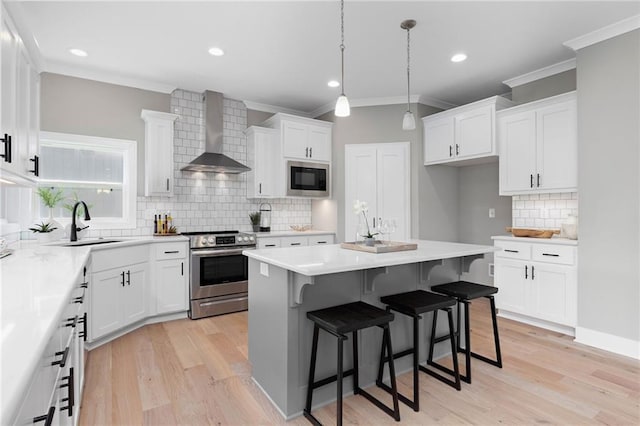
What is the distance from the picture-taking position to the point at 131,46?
3.34 meters

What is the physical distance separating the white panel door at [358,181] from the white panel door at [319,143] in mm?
295

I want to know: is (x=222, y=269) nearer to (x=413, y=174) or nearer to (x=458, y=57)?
(x=413, y=174)

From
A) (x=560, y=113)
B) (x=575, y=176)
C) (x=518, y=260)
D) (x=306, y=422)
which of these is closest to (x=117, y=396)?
(x=306, y=422)

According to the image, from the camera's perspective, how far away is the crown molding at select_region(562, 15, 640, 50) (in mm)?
2924

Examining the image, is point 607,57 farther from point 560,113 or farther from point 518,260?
point 518,260

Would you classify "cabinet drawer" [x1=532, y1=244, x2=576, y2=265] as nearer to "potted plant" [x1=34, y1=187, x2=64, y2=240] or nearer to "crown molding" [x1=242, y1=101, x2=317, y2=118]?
"crown molding" [x1=242, y1=101, x2=317, y2=118]

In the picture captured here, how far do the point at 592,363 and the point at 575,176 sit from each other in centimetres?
174

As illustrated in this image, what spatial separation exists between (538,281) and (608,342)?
751 mm

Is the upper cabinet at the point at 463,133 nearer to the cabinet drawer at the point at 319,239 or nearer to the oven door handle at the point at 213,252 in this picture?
the cabinet drawer at the point at 319,239

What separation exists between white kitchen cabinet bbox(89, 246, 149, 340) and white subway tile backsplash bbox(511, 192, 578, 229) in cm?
433

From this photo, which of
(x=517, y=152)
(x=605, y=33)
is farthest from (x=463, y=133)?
(x=605, y=33)

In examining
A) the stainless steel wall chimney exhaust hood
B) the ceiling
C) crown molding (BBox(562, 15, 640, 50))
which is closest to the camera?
the ceiling

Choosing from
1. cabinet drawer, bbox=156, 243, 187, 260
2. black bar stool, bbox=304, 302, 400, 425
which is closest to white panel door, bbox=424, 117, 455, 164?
black bar stool, bbox=304, 302, 400, 425

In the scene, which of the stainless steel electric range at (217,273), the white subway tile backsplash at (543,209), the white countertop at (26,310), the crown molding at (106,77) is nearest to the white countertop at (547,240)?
the white subway tile backsplash at (543,209)
